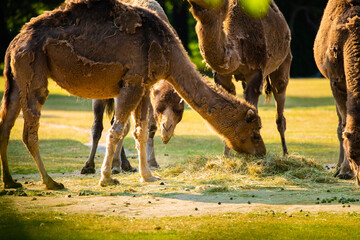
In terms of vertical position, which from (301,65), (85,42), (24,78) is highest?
(85,42)

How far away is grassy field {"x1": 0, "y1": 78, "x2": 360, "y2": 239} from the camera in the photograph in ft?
14.1

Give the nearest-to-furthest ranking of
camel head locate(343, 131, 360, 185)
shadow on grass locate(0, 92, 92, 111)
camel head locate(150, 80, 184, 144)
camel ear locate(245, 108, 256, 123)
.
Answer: camel head locate(343, 131, 360, 185) → camel ear locate(245, 108, 256, 123) → camel head locate(150, 80, 184, 144) → shadow on grass locate(0, 92, 92, 111)

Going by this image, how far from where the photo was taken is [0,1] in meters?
1.81

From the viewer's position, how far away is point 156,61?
22.0ft

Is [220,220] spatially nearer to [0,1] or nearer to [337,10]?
[0,1]

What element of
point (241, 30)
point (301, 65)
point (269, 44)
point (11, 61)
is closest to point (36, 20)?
point (11, 61)

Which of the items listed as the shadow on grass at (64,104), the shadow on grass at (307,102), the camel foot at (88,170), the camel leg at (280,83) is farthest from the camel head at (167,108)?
the shadow on grass at (307,102)

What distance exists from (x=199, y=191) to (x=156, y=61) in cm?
177

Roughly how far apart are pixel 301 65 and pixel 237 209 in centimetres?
3572

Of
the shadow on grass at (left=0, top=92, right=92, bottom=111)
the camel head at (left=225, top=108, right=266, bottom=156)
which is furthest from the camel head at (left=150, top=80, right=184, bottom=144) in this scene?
the shadow on grass at (left=0, top=92, right=92, bottom=111)

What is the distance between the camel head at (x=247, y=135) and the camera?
23.0ft

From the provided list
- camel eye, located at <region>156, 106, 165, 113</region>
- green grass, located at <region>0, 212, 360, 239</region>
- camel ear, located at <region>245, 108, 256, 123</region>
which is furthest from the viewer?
camel eye, located at <region>156, 106, 165, 113</region>

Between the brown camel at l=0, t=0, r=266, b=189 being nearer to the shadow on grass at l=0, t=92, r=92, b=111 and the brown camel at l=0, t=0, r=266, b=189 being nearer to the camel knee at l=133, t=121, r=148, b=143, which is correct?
the camel knee at l=133, t=121, r=148, b=143

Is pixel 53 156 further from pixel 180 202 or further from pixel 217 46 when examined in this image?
pixel 180 202
